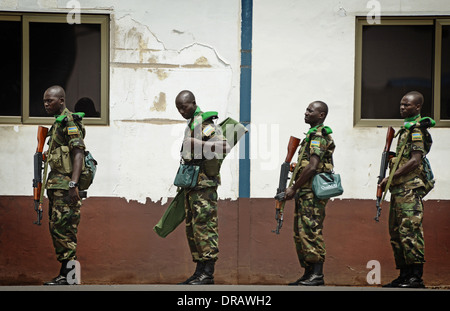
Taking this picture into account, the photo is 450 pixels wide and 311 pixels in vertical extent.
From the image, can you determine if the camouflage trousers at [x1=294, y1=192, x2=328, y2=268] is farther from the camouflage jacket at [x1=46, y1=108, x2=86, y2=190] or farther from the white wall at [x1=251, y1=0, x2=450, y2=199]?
the camouflage jacket at [x1=46, y1=108, x2=86, y2=190]

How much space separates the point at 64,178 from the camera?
866cm

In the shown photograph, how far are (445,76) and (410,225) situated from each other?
1939 millimetres

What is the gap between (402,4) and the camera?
9.30 meters

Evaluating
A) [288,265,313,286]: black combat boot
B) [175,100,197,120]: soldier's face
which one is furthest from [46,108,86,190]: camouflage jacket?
[288,265,313,286]: black combat boot

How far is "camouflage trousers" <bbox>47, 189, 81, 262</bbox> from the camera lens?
8.63m

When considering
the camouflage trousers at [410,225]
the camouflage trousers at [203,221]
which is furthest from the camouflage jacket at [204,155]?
the camouflage trousers at [410,225]

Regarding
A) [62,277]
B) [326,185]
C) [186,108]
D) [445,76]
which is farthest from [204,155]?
[445,76]

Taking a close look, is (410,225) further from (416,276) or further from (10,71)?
(10,71)

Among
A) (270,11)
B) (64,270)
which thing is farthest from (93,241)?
(270,11)

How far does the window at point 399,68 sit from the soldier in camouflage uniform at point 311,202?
0.84 metres

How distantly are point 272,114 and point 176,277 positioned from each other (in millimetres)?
2156

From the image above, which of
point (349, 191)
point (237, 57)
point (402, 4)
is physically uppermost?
point (402, 4)

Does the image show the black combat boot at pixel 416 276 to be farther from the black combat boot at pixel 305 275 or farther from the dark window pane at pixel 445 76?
the dark window pane at pixel 445 76
